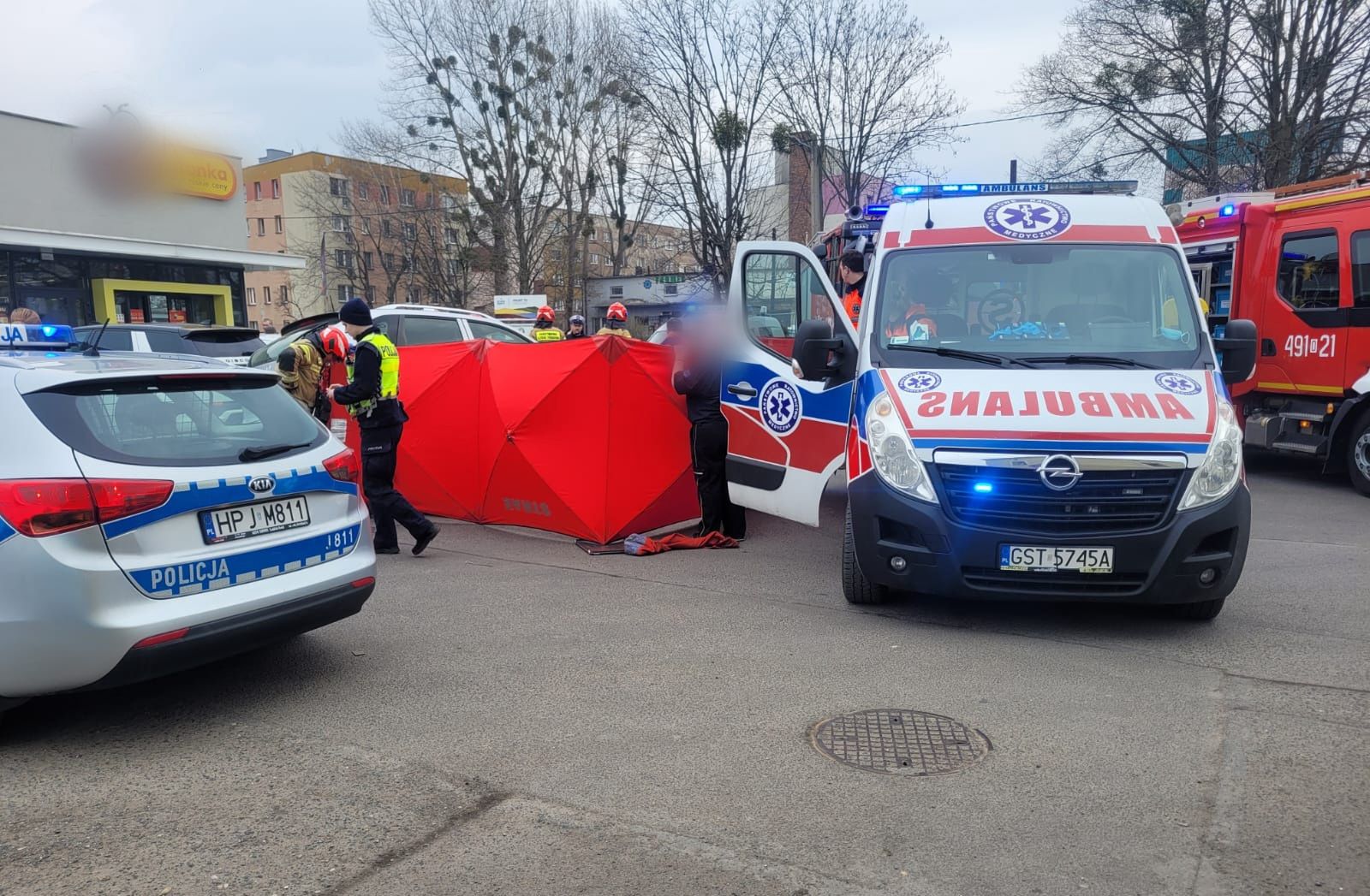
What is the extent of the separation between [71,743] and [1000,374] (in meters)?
4.68

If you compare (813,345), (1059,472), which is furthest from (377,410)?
(1059,472)

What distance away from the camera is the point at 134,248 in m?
20.6

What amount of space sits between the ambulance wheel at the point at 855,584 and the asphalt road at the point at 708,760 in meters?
0.09

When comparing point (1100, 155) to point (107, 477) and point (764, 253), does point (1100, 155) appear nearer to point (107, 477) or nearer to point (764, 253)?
point (764, 253)

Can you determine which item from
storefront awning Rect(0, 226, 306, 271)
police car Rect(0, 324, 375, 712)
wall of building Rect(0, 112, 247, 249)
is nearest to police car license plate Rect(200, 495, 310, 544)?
police car Rect(0, 324, 375, 712)

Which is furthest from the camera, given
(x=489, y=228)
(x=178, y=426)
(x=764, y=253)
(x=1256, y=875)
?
(x=489, y=228)

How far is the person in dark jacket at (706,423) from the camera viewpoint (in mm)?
7594

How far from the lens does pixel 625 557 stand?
7.44m

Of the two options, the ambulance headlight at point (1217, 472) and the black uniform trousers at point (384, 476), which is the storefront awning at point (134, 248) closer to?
the black uniform trousers at point (384, 476)

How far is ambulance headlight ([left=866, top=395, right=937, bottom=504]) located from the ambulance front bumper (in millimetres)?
54

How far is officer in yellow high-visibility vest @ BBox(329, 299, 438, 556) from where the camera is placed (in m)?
7.06

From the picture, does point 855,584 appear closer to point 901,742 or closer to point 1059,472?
point 1059,472

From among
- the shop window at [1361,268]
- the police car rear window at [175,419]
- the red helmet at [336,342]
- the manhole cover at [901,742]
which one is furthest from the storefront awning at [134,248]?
the shop window at [1361,268]

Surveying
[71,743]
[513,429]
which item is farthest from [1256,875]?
[513,429]
